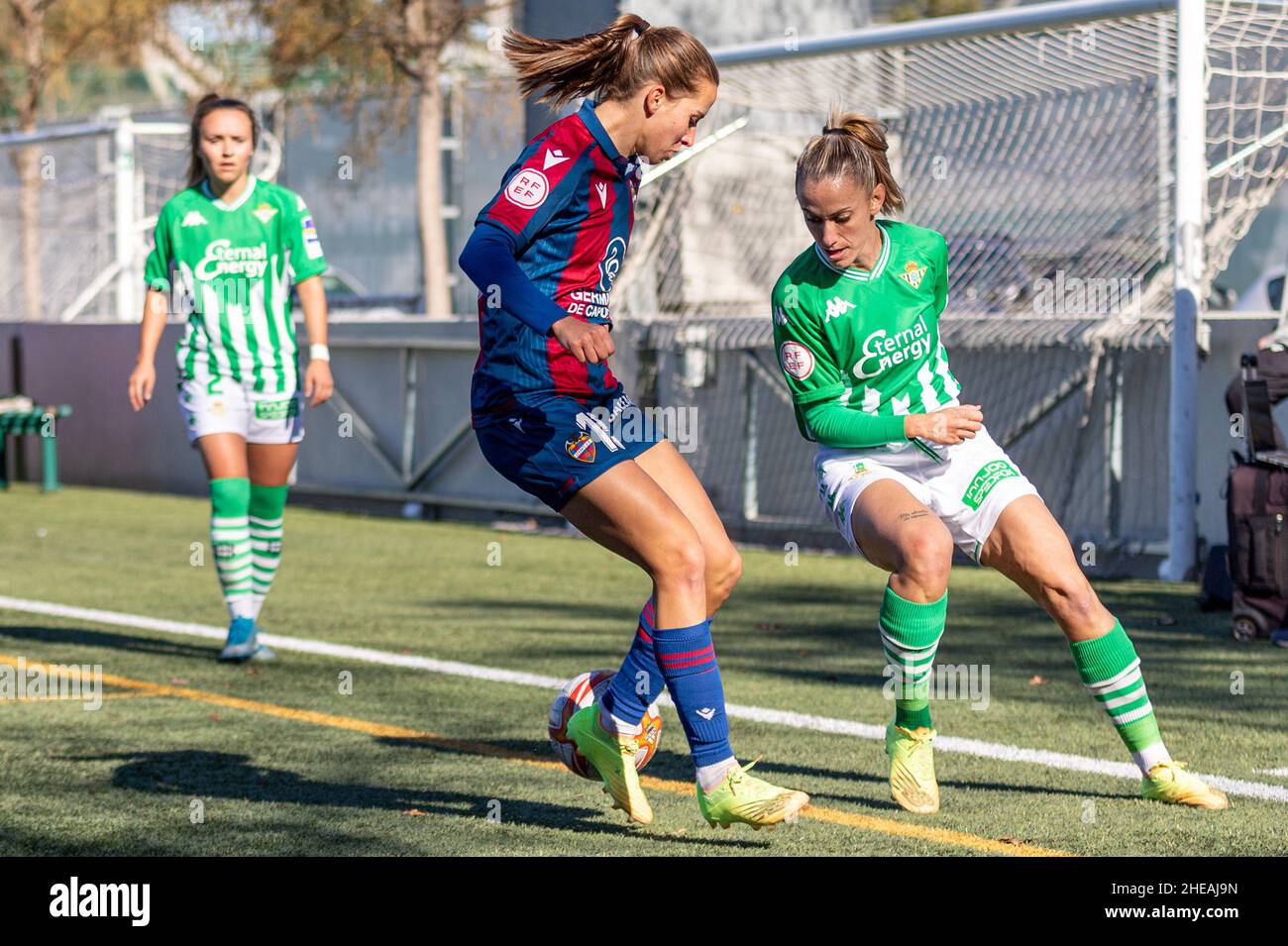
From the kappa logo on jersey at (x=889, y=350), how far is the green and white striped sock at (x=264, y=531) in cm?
367

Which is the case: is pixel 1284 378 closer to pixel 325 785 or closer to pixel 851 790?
pixel 851 790

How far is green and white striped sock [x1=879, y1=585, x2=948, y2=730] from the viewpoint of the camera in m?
5.44

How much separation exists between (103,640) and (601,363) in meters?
4.91

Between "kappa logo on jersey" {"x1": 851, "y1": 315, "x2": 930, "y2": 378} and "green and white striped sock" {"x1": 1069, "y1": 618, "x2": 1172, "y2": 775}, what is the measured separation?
95 cm

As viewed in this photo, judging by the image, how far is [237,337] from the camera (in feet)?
26.9

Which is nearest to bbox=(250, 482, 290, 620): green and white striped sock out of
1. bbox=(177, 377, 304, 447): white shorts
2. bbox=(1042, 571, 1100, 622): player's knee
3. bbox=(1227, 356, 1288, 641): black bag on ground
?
bbox=(177, 377, 304, 447): white shorts

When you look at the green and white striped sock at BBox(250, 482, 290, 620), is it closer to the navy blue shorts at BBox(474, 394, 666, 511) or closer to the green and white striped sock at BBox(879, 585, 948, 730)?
the navy blue shorts at BBox(474, 394, 666, 511)

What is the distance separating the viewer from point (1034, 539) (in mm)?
5336

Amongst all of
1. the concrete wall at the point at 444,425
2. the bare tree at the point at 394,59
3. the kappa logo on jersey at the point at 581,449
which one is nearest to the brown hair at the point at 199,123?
the kappa logo on jersey at the point at 581,449

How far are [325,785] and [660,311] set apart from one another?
8.67m

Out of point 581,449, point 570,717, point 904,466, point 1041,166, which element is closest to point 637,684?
point 570,717

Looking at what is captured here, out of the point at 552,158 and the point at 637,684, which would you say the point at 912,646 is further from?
the point at 552,158

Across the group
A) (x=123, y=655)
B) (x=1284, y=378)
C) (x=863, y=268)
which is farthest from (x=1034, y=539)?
(x=123, y=655)

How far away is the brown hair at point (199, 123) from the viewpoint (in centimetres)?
798
